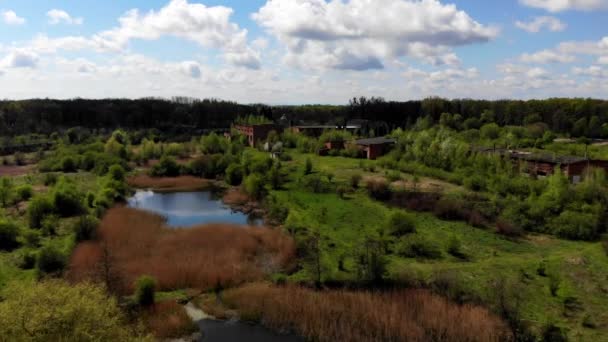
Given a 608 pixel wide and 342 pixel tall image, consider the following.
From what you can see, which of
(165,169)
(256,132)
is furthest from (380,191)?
(256,132)

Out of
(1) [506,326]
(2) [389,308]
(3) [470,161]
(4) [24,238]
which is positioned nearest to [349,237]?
(2) [389,308]

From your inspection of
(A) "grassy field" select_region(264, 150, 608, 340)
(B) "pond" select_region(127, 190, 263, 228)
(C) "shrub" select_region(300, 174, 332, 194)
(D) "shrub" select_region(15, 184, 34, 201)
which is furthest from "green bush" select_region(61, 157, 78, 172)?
(A) "grassy field" select_region(264, 150, 608, 340)

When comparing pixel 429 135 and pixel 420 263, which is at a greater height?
pixel 429 135

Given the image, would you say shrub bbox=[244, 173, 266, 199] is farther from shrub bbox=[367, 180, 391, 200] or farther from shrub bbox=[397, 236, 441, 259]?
shrub bbox=[397, 236, 441, 259]

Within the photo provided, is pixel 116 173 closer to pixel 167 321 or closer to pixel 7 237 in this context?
pixel 7 237

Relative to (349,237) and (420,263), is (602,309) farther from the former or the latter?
(349,237)

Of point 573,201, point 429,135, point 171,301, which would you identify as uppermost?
point 429,135
